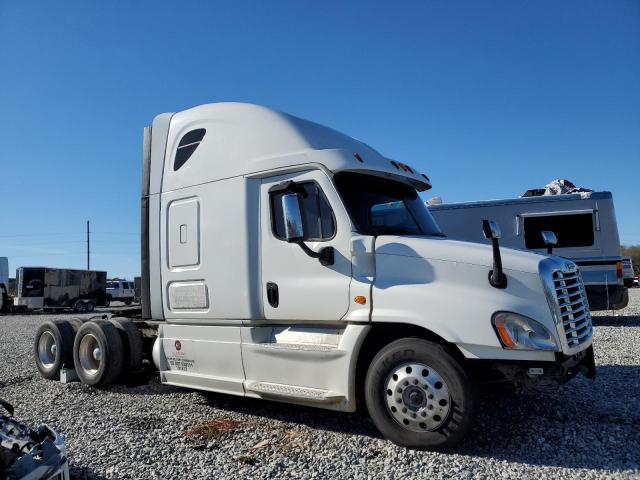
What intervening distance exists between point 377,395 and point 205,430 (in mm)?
1794

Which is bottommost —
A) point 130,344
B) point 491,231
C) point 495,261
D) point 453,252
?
point 130,344

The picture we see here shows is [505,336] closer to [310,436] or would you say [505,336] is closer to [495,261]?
[495,261]

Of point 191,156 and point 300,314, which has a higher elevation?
point 191,156

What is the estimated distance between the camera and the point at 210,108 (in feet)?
19.3

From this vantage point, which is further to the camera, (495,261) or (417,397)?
(417,397)

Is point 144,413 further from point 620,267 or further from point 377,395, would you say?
point 620,267

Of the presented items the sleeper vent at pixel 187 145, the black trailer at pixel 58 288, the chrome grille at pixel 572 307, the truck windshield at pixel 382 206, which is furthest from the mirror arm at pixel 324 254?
the black trailer at pixel 58 288

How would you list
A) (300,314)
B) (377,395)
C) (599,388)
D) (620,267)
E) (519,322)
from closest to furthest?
(519,322) < (377,395) < (300,314) < (599,388) < (620,267)

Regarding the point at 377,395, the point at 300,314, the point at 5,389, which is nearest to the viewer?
the point at 377,395

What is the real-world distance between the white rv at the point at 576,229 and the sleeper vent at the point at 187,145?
8724mm

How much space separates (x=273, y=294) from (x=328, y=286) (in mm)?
660

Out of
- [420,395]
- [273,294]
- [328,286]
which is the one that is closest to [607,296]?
[420,395]

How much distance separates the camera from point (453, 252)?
429 cm

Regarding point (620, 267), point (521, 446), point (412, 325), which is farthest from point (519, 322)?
point (620, 267)
